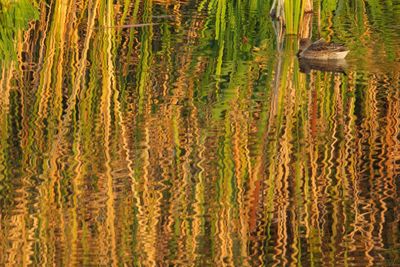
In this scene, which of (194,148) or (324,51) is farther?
(324,51)

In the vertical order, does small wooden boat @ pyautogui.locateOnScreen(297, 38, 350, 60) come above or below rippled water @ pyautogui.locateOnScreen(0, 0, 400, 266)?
below

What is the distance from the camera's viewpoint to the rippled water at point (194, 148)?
4.50 m

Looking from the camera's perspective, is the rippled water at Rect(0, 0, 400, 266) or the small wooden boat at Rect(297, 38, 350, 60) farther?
the small wooden boat at Rect(297, 38, 350, 60)

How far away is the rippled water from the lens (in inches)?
177

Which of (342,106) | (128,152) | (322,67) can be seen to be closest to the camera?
(128,152)

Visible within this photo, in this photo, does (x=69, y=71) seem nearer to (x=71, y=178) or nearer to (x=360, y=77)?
(x=360, y=77)

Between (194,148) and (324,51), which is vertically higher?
(194,148)

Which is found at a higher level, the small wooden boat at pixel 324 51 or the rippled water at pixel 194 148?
the rippled water at pixel 194 148

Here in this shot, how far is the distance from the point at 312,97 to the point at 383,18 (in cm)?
328

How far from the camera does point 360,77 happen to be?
24.9ft

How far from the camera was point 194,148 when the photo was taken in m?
5.75

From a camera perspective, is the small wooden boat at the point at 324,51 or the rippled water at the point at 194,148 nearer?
the rippled water at the point at 194,148

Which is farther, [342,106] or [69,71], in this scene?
[69,71]

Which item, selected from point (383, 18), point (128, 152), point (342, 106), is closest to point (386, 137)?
point (342, 106)
